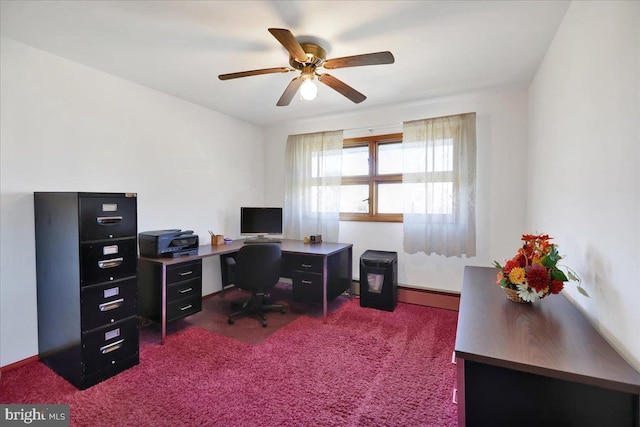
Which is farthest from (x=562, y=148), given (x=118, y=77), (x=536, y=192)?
(x=118, y=77)

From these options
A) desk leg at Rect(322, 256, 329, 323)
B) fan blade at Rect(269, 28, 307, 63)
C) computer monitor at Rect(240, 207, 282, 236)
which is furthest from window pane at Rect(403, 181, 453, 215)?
fan blade at Rect(269, 28, 307, 63)

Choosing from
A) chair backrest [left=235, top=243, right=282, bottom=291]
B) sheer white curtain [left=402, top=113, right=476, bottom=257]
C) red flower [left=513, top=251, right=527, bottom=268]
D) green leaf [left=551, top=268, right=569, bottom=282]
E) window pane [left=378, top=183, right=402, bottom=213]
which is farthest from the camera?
window pane [left=378, top=183, right=402, bottom=213]

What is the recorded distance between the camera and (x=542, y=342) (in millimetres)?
1130

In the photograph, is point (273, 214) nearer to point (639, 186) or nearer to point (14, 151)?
point (14, 151)

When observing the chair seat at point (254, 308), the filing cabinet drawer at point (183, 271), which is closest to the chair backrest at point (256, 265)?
the chair seat at point (254, 308)

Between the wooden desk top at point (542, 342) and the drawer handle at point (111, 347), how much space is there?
2.39 meters

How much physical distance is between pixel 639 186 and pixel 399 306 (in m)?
2.76

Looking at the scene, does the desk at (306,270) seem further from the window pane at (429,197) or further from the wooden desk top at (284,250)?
the window pane at (429,197)

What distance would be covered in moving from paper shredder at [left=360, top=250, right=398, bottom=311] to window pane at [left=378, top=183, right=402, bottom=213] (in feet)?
2.08

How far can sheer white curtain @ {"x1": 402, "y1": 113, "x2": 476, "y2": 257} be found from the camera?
3.13 meters

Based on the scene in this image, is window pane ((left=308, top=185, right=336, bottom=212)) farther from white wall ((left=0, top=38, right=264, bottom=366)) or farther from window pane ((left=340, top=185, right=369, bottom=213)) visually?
white wall ((left=0, top=38, right=264, bottom=366))

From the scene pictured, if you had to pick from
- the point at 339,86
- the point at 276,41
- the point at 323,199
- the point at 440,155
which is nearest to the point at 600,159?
the point at 339,86

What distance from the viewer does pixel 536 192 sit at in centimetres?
258

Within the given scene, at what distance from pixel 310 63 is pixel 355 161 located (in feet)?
6.37
